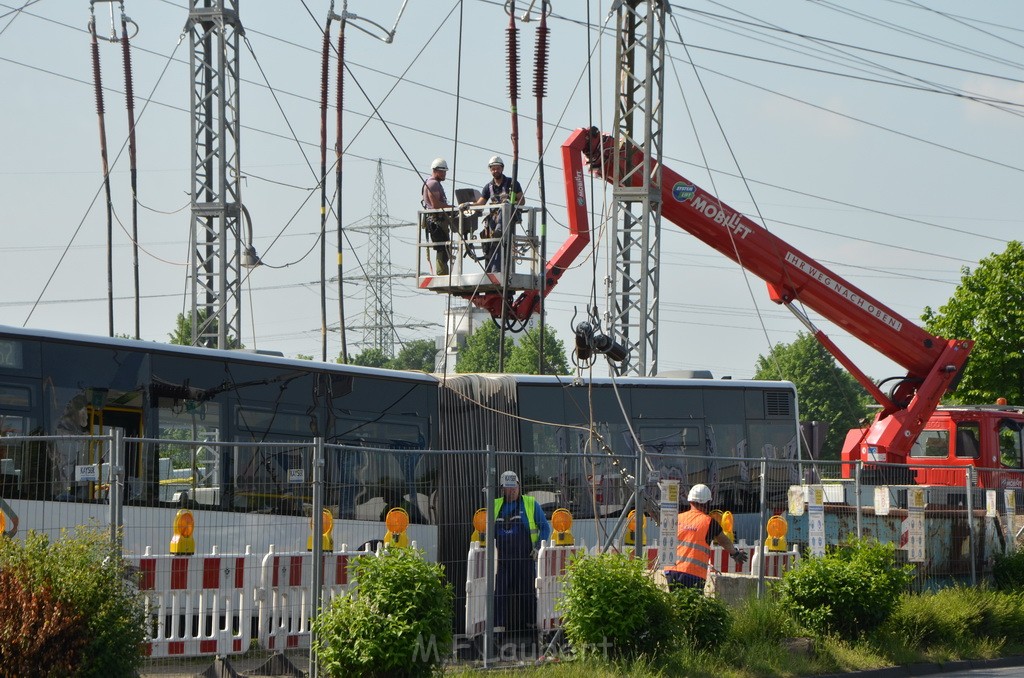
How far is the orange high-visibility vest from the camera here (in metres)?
12.1

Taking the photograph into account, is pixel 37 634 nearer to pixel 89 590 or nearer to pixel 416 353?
pixel 89 590

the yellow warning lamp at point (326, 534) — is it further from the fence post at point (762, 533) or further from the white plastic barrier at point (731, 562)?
the fence post at point (762, 533)

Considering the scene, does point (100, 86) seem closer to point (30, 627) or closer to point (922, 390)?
point (922, 390)

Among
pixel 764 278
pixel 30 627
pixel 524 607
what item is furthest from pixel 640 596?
pixel 764 278

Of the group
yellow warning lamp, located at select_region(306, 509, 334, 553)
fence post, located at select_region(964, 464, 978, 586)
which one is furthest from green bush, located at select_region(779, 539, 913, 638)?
yellow warning lamp, located at select_region(306, 509, 334, 553)

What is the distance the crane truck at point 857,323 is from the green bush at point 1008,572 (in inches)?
120

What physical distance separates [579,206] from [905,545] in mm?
7559

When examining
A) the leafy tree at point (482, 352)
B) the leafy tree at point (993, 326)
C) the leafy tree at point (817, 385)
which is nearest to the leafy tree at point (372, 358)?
the leafy tree at point (482, 352)

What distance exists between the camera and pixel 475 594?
11.1 metres

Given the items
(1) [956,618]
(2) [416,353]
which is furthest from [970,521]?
(2) [416,353]

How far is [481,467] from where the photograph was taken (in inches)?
556

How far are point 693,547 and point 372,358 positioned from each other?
82.4 m

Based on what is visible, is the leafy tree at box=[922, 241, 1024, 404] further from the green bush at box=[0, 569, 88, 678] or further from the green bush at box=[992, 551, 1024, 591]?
the green bush at box=[0, 569, 88, 678]

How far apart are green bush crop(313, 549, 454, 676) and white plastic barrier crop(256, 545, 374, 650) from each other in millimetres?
691
